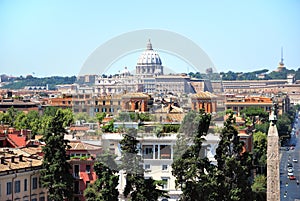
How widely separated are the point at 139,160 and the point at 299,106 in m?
130

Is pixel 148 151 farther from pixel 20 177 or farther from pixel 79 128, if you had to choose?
pixel 79 128

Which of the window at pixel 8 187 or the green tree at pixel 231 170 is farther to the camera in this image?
the green tree at pixel 231 170

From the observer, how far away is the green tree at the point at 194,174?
26281mm

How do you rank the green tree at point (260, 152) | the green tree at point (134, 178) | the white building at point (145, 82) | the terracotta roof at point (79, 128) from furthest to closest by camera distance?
the white building at point (145, 82) < the green tree at point (260, 152) < the terracotta roof at point (79, 128) < the green tree at point (134, 178)

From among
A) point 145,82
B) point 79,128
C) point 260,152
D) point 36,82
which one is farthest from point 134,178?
point 36,82


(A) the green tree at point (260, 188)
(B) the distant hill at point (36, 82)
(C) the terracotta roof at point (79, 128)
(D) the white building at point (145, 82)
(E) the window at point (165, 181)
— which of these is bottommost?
(A) the green tree at point (260, 188)

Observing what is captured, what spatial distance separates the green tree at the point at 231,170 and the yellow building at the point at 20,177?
492 cm

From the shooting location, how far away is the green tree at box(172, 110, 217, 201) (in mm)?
26281

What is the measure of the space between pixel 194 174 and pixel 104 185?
8.14ft

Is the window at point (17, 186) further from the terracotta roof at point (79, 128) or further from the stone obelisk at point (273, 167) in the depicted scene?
the terracotta roof at point (79, 128)

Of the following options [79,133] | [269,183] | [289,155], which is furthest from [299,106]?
[269,183]

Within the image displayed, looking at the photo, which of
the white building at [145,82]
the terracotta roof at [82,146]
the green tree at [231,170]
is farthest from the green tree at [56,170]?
the white building at [145,82]

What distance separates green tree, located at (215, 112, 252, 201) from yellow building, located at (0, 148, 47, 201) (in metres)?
4.92

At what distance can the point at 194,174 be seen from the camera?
26500 millimetres
